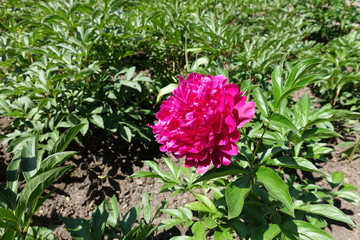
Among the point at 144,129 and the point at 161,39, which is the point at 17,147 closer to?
the point at 144,129

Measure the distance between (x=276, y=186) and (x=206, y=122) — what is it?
341 mm

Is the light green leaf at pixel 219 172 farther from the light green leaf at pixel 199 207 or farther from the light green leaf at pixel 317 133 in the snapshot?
the light green leaf at pixel 199 207

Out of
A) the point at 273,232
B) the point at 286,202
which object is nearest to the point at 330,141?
the point at 273,232

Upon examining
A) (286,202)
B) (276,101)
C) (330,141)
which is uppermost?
(276,101)

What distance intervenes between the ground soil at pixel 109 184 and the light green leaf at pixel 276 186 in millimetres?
1194

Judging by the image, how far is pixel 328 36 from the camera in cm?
391

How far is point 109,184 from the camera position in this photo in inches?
87.0

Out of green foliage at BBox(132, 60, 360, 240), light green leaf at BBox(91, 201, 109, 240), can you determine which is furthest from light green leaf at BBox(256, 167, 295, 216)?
light green leaf at BBox(91, 201, 109, 240)

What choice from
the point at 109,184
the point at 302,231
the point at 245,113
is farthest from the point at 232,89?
the point at 109,184

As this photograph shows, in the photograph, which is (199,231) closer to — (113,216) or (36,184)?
(113,216)

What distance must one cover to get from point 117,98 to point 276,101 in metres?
1.57

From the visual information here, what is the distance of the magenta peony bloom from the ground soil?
1.24 meters

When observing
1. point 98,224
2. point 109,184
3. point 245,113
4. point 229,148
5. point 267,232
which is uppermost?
point 245,113

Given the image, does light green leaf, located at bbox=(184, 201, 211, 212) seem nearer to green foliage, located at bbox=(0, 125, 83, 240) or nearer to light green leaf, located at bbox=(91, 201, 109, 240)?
light green leaf, located at bbox=(91, 201, 109, 240)
